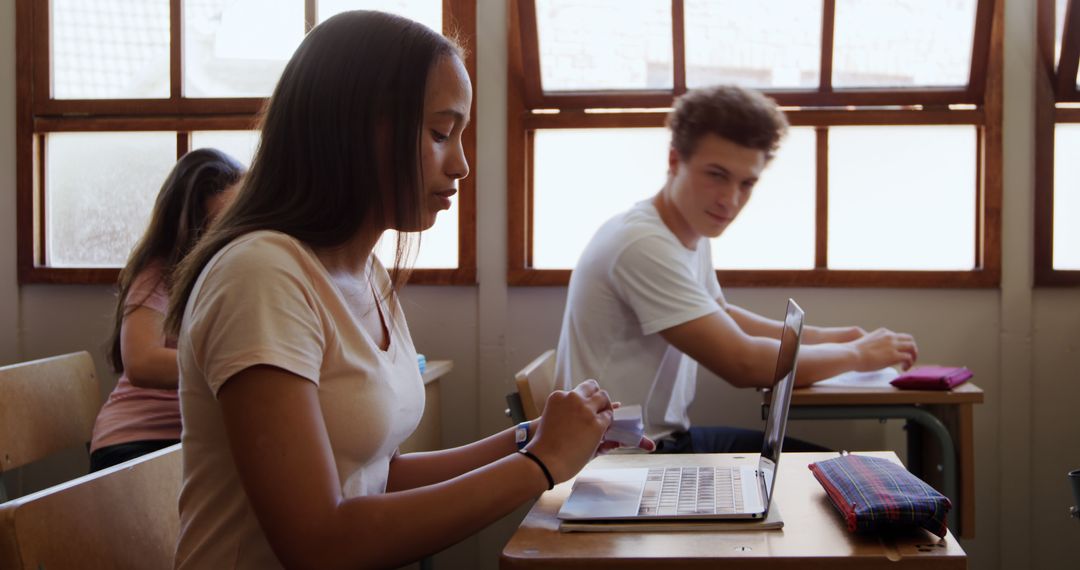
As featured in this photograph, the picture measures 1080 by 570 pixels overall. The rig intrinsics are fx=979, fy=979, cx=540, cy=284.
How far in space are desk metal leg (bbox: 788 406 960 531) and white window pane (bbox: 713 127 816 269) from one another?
803mm

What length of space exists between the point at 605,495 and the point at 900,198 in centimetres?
210

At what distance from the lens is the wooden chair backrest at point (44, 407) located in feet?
6.61

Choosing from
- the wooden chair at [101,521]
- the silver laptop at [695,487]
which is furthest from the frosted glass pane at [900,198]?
the wooden chair at [101,521]

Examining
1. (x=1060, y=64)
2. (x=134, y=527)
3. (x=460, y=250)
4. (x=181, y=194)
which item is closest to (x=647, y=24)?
(x=460, y=250)

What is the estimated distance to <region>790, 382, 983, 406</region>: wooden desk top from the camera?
2273 millimetres

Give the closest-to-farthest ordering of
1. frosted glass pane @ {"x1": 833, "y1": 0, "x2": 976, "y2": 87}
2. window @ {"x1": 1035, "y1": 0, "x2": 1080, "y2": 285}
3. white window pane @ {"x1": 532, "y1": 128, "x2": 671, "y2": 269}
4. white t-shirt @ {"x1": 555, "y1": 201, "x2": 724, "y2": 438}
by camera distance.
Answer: white t-shirt @ {"x1": 555, "y1": 201, "x2": 724, "y2": 438} < window @ {"x1": 1035, "y1": 0, "x2": 1080, "y2": 285} < frosted glass pane @ {"x1": 833, "y1": 0, "x2": 976, "y2": 87} < white window pane @ {"x1": 532, "y1": 128, "x2": 671, "y2": 269}

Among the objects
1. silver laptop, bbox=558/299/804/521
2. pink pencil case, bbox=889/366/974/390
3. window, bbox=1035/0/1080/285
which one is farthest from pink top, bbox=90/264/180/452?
window, bbox=1035/0/1080/285

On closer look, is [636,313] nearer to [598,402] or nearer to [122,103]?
[598,402]

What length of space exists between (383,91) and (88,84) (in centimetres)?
252

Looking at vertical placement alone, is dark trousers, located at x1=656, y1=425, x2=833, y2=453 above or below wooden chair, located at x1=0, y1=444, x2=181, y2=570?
below

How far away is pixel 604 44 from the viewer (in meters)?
3.08

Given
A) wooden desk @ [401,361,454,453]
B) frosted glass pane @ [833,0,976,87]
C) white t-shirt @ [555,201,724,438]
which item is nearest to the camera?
white t-shirt @ [555,201,724,438]

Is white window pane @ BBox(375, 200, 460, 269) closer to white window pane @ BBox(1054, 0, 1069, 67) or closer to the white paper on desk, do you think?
the white paper on desk

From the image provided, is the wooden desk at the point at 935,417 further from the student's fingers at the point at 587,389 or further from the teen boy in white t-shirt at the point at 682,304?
the student's fingers at the point at 587,389
